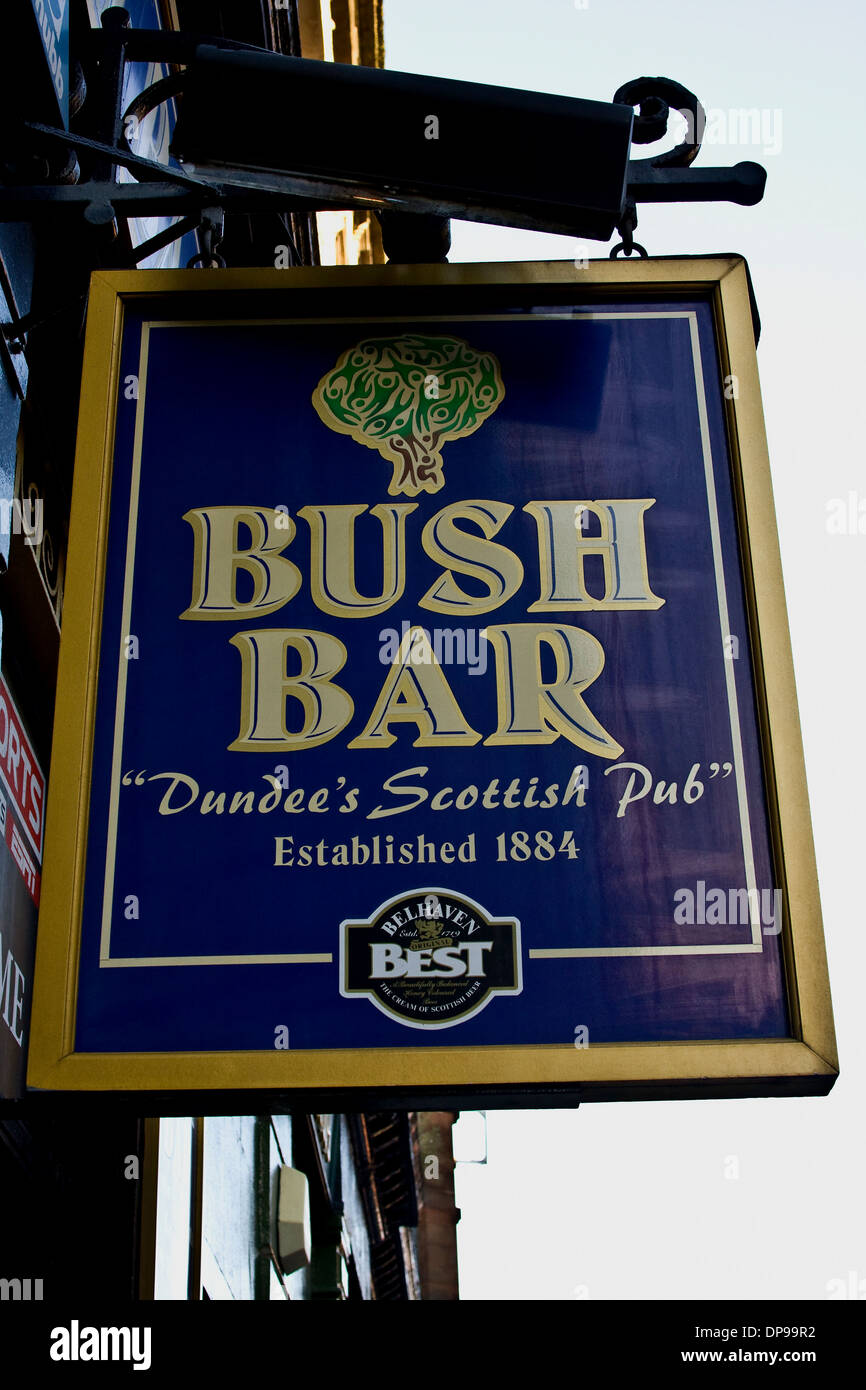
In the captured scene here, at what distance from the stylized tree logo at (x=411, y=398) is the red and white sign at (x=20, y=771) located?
4.49 ft

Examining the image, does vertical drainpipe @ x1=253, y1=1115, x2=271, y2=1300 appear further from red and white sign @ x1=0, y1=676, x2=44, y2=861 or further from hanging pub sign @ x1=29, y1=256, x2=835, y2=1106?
hanging pub sign @ x1=29, y1=256, x2=835, y2=1106

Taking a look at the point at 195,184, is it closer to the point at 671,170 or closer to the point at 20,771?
the point at 671,170

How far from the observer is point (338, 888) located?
3.77 m

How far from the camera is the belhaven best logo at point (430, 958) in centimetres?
359

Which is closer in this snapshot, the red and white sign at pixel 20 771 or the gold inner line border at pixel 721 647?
the gold inner line border at pixel 721 647

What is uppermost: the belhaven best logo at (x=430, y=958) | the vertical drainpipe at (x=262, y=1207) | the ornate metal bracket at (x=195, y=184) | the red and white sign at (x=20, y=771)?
the ornate metal bracket at (x=195, y=184)

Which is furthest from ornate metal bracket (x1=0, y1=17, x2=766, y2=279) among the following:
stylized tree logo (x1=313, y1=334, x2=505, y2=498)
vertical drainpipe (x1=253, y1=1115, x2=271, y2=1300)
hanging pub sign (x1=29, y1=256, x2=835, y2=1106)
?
vertical drainpipe (x1=253, y1=1115, x2=271, y2=1300)

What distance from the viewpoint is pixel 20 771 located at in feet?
16.1

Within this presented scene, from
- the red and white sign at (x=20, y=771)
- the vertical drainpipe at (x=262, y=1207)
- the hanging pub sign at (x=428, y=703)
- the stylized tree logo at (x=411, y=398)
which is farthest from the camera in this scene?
the vertical drainpipe at (x=262, y=1207)

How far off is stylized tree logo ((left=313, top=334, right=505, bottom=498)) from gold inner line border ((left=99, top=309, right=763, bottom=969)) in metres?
0.13

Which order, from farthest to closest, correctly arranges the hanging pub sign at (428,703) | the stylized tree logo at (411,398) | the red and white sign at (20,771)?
the red and white sign at (20,771) → the stylized tree logo at (411,398) → the hanging pub sign at (428,703)

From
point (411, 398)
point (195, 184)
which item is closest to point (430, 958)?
point (411, 398)

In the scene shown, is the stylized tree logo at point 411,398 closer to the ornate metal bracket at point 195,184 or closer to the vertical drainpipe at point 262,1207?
the ornate metal bracket at point 195,184

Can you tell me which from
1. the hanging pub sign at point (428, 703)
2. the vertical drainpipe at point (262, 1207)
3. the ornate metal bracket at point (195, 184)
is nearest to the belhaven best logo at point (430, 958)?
the hanging pub sign at point (428, 703)
